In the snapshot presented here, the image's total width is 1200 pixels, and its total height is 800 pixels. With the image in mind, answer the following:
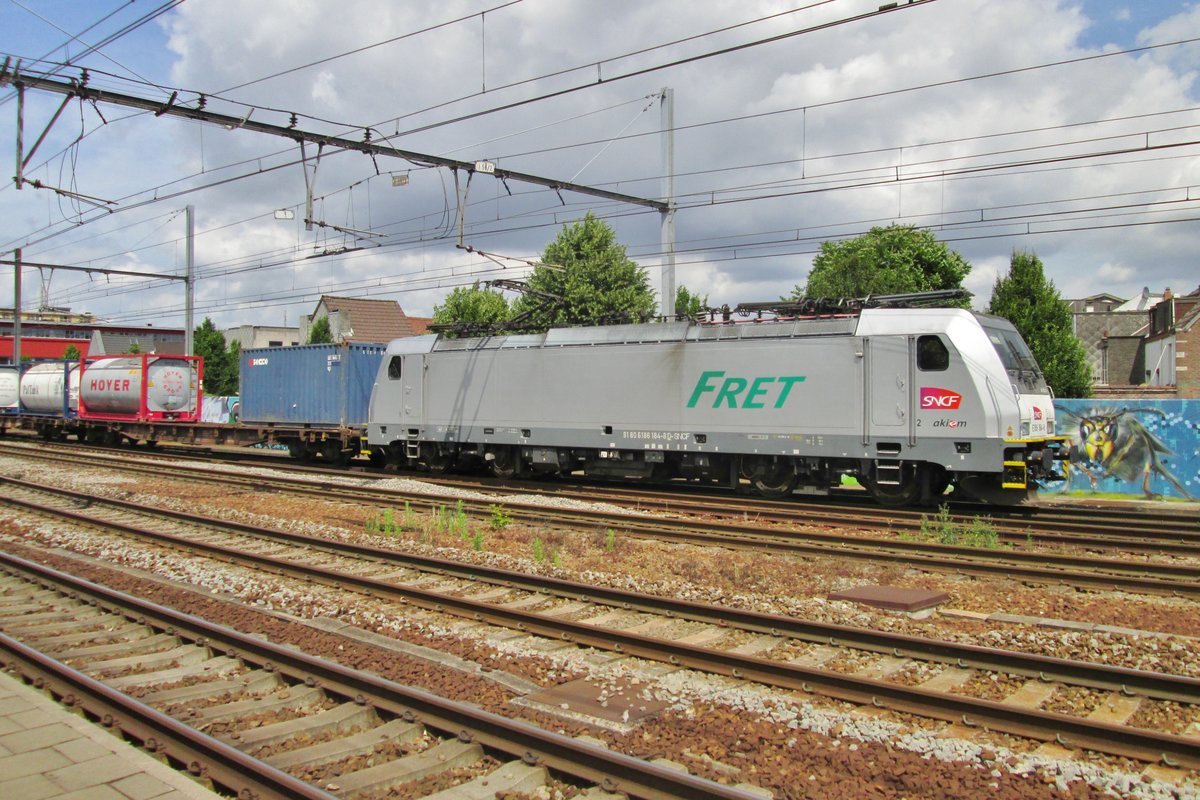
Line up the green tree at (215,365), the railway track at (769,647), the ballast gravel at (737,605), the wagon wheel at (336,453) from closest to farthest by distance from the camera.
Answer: the ballast gravel at (737,605) < the railway track at (769,647) < the wagon wheel at (336,453) < the green tree at (215,365)

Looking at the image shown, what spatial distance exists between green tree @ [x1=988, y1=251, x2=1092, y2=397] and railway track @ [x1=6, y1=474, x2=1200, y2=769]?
31835 millimetres

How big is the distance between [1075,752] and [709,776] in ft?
7.59

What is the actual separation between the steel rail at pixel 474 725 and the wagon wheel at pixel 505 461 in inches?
525

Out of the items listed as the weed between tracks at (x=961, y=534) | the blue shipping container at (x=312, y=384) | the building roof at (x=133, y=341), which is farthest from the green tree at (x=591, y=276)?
the building roof at (x=133, y=341)


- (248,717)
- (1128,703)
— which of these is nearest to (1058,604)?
(1128,703)

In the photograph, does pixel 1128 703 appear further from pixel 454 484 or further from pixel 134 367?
pixel 134 367

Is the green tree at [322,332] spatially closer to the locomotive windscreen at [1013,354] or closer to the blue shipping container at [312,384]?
the blue shipping container at [312,384]

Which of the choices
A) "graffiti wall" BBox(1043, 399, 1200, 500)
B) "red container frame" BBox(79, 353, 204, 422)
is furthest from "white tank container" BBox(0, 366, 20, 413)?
"graffiti wall" BBox(1043, 399, 1200, 500)

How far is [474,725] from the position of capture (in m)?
5.34

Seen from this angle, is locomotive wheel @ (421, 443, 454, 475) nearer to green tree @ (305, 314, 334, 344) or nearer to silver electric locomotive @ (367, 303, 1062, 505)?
silver electric locomotive @ (367, 303, 1062, 505)

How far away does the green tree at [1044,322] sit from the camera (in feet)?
117

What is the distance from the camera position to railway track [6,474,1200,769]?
5.53 meters

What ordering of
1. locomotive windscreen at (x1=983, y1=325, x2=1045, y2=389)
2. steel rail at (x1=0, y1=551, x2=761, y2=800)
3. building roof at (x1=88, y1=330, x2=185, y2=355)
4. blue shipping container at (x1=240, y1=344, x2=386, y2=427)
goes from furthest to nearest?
building roof at (x1=88, y1=330, x2=185, y2=355)
blue shipping container at (x1=240, y1=344, x2=386, y2=427)
locomotive windscreen at (x1=983, y1=325, x2=1045, y2=389)
steel rail at (x1=0, y1=551, x2=761, y2=800)

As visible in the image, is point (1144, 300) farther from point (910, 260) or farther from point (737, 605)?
point (737, 605)
